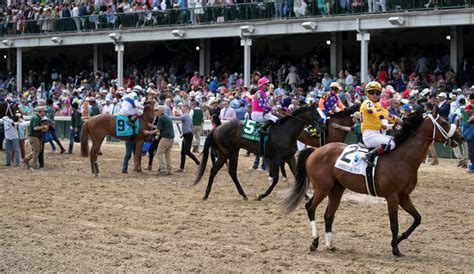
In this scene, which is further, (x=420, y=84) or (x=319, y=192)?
(x=420, y=84)

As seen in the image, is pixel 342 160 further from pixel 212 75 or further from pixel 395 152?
pixel 212 75

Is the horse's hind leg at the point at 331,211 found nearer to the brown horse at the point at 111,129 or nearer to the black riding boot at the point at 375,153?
the black riding boot at the point at 375,153

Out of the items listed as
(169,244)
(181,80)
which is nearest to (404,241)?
(169,244)

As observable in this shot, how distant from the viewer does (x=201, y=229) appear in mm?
10672

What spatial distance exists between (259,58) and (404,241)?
21.6 meters

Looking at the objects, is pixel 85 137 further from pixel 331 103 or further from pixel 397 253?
pixel 397 253

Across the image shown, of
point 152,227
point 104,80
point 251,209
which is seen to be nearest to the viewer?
point 152,227

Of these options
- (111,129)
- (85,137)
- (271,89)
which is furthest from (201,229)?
(271,89)

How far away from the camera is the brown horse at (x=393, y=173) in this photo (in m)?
9.16

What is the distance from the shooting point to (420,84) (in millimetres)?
22562

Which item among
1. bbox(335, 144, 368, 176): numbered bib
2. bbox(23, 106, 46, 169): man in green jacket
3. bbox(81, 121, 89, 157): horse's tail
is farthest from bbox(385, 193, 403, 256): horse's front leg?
bbox(23, 106, 46, 169): man in green jacket

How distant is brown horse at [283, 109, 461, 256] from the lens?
9164 mm

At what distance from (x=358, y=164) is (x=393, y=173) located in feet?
Answer: 1.30

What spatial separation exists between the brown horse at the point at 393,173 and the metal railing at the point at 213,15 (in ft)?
46.0
